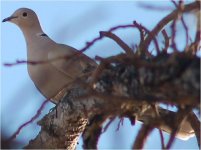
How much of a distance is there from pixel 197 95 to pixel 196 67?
0.10 metres

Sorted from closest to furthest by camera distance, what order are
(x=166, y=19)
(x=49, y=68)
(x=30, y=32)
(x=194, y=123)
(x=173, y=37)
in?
(x=173, y=37) → (x=166, y=19) → (x=194, y=123) → (x=49, y=68) → (x=30, y=32)

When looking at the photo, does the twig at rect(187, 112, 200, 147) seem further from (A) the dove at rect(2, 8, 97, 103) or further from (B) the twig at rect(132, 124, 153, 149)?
(A) the dove at rect(2, 8, 97, 103)

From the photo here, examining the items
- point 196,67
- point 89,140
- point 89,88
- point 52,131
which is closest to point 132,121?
point 89,140

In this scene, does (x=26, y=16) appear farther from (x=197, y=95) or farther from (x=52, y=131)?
(x=197, y=95)

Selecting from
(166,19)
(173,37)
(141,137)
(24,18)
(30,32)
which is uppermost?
(24,18)

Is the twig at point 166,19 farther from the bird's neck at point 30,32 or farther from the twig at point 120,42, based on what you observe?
the bird's neck at point 30,32

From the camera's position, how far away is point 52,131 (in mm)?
3100

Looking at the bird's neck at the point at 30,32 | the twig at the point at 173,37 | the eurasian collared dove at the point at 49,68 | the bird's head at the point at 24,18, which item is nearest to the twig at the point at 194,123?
the twig at the point at 173,37

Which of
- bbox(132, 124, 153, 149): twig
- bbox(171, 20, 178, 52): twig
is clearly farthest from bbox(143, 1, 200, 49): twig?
bbox(132, 124, 153, 149): twig

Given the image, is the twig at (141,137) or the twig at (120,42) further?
the twig at (120,42)

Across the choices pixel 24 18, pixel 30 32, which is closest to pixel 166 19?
pixel 30 32

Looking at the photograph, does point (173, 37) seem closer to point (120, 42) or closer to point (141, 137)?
point (141, 137)

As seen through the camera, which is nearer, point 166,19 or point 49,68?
point 166,19

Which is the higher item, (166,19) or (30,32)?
(30,32)
